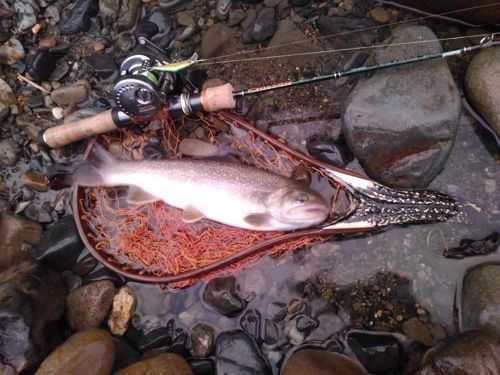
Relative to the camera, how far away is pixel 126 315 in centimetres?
368

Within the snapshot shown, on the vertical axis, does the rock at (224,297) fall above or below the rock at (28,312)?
above

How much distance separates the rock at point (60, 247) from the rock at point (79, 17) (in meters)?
1.96

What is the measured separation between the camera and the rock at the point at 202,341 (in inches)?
139

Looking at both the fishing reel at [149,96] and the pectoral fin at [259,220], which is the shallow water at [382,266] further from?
the fishing reel at [149,96]

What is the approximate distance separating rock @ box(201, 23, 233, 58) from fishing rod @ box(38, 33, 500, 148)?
0.64m

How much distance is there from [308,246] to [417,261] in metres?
0.88

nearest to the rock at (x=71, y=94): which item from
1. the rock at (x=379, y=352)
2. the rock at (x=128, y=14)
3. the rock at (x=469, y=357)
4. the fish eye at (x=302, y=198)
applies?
the rock at (x=128, y=14)

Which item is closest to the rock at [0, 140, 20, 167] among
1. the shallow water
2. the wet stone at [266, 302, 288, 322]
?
the shallow water

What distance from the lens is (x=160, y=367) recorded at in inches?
128

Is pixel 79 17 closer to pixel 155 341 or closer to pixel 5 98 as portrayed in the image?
pixel 5 98

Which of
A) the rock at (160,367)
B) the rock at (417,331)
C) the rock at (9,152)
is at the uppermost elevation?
the rock at (417,331)

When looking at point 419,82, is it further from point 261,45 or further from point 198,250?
point 198,250

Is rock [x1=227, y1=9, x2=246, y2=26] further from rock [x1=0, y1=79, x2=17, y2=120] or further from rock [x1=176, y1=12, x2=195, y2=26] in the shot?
rock [x1=0, y1=79, x2=17, y2=120]

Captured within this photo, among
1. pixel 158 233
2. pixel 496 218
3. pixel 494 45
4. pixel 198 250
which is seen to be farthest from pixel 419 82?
pixel 158 233
